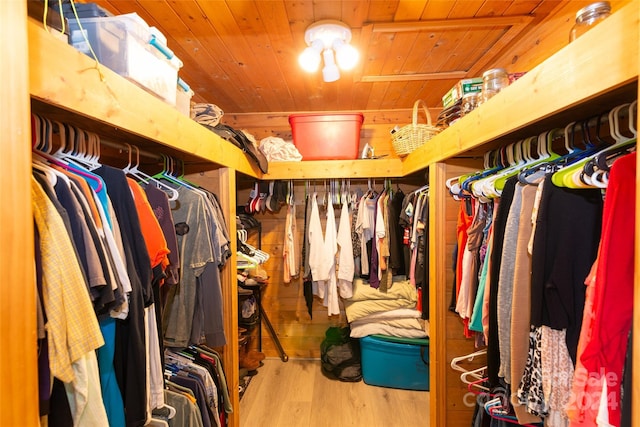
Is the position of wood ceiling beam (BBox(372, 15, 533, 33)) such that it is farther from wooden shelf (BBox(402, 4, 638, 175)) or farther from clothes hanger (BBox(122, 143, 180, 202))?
clothes hanger (BBox(122, 143, 180, 202))

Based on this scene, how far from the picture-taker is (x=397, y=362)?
8.25ft

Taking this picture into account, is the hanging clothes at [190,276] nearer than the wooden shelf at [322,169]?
Yes

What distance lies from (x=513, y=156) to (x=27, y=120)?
149cm

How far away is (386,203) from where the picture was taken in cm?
245

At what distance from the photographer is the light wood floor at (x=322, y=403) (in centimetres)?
219

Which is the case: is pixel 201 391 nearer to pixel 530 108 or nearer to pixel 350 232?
pixel 350 232

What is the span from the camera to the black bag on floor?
264cm

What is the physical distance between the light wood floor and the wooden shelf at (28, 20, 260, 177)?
6.19 feet

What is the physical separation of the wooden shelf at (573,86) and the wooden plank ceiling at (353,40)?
24.3 inches

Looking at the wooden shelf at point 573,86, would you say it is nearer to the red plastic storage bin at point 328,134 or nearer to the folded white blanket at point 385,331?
the red plastic storage bin at point 328,134

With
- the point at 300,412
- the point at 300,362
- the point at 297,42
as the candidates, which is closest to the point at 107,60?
the point at 297,42

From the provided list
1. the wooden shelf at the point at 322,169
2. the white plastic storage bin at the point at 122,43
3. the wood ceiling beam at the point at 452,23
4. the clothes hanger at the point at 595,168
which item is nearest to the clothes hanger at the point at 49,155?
the white plastic storage bin at the point at 122,43

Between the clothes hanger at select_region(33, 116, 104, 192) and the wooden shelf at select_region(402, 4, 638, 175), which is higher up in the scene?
the wooden shelf at select_region(402, 4, 638, 175)

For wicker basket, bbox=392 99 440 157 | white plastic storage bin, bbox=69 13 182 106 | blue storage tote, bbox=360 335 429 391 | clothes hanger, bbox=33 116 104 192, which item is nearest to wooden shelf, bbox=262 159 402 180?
wicker basket, bbox=392 99 440 157
